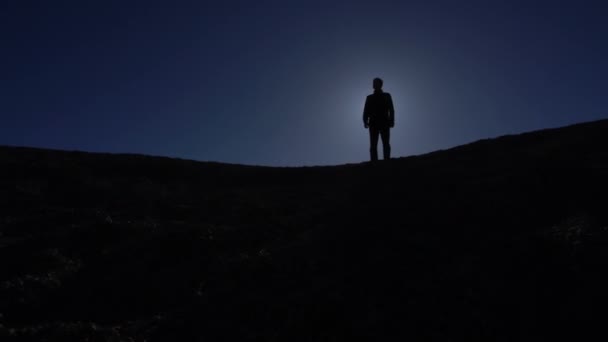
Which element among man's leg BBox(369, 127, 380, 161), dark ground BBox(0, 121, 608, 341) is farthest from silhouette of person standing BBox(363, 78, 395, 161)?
dark ground BBox(0, 121, 608, 341)

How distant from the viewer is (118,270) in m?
6.89

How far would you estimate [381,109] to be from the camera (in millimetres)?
14211

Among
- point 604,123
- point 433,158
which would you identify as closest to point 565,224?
point 433,158

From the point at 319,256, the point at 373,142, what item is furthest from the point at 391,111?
the point at 319,256

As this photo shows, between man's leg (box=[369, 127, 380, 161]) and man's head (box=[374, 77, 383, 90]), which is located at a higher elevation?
man's head (box=[374, 77, 383, 90])

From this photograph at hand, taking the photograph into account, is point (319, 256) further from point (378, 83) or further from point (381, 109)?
point (378, 83)

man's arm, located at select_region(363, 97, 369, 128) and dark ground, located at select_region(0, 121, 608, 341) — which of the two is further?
man's arm, located at select_region(363, 97, 369, 128)

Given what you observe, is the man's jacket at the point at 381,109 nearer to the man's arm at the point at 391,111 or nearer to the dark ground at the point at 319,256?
the man's arm at the point at 391,111

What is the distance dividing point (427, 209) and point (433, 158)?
555 cm

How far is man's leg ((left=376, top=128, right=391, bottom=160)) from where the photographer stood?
1433 centimetres

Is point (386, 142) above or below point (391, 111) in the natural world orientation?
below

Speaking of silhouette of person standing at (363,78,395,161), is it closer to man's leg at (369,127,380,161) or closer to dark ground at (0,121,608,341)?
man's leg at (369,127,380,161)

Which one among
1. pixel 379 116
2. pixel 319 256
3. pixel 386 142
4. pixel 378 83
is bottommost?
pixel 319 256

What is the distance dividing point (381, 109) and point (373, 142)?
1.12m
